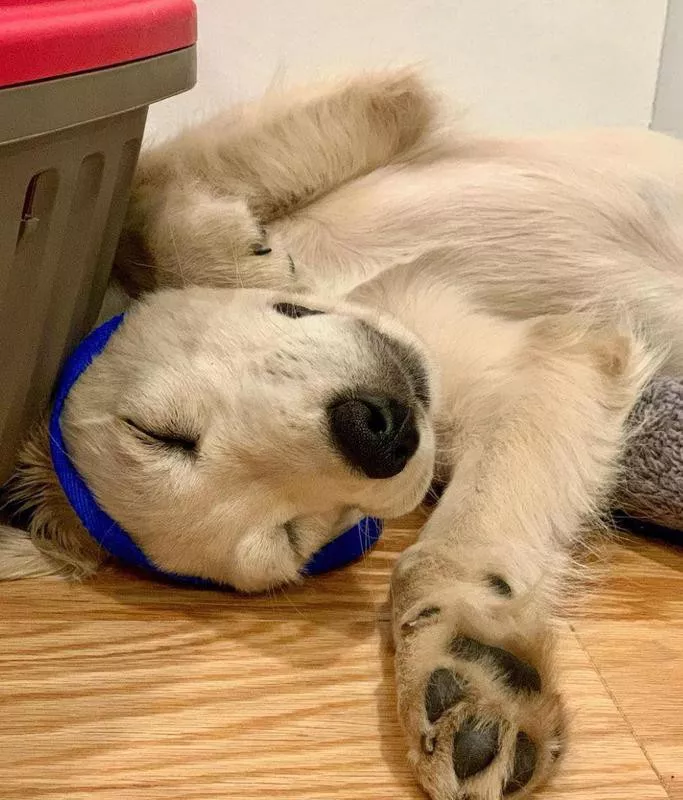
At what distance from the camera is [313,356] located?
3.29 ft

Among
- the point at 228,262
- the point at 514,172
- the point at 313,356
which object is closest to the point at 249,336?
the point at 313,356

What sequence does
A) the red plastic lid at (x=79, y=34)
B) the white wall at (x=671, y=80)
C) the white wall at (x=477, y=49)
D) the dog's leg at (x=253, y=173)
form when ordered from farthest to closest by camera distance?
the white wall at (x=671, y=80)
the white wall at (x=477, y=49)
the dog's leg at (x=253, y=173)
the red plastic lid at (x=79, y=34)

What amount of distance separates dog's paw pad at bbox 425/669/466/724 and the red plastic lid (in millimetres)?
638

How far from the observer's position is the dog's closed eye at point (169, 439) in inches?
39.9

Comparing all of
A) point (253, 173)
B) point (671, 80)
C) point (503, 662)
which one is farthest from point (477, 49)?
point (503, 662)

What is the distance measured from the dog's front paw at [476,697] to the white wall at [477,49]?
131 centimetres

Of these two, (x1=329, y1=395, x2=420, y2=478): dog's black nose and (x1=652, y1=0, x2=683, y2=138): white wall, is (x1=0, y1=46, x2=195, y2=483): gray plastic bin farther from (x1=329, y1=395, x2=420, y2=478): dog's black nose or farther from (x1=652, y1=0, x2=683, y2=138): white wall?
(x1=652, y1=0, x2=683, y2=138): white wall

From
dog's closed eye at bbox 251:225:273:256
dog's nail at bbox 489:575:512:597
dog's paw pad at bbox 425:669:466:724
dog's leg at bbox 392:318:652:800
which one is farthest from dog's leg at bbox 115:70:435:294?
dog's paw pad at bbox 425:669:466:724

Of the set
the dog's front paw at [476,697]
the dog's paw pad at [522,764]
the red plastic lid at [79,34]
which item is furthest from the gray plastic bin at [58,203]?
the dog's paw pad at [522,764]

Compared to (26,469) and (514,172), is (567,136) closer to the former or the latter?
(514,172)

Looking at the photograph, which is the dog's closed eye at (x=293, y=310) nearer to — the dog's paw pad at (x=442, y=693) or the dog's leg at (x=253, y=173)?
the dog's leg at (x=253, y=173)

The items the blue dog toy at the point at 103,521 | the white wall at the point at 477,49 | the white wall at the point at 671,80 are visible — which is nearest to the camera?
the blue dog toy at the point at 103,521

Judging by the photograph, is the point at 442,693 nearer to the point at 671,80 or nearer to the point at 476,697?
the point at 476,697

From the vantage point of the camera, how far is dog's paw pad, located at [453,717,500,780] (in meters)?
0.74
